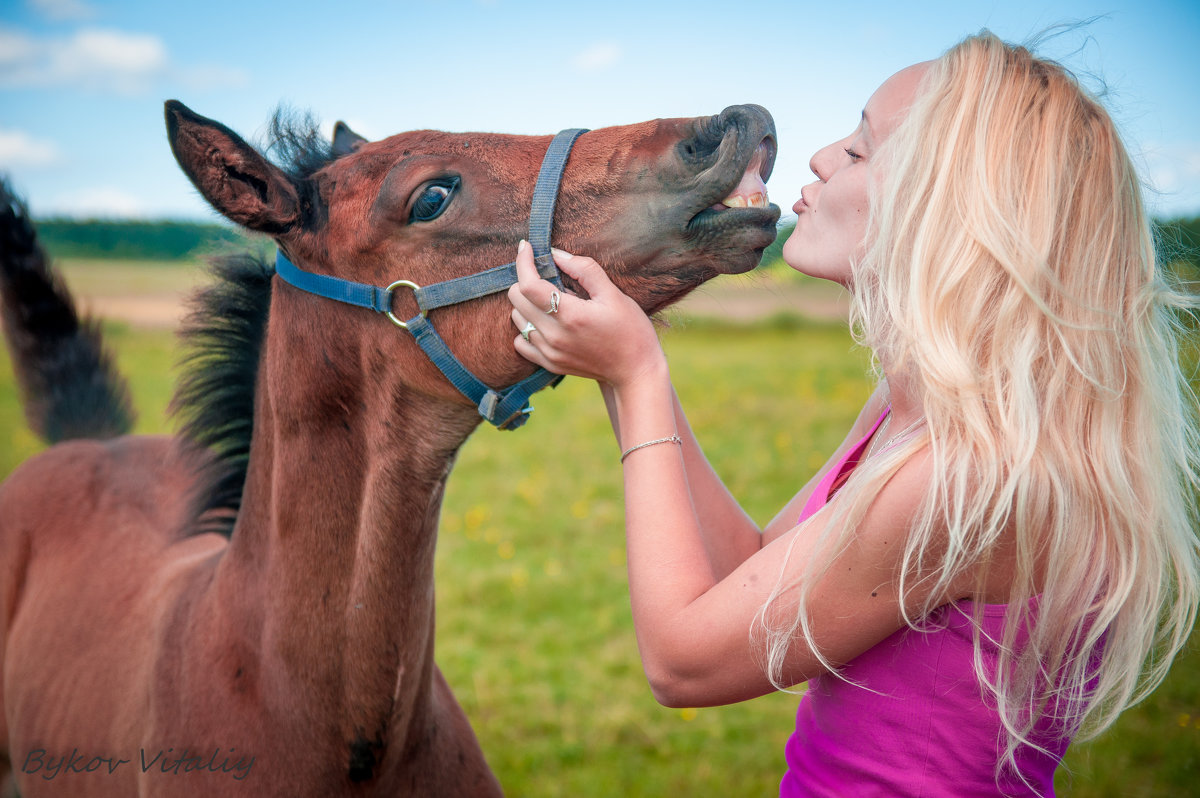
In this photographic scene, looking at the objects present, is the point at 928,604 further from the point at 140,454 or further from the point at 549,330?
the point at 140,454

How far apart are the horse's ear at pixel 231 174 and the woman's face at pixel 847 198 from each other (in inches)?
46.5

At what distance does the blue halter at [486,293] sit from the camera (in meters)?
1.73

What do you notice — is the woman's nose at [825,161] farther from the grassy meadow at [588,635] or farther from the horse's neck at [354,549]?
the horse's neck at [354,549]

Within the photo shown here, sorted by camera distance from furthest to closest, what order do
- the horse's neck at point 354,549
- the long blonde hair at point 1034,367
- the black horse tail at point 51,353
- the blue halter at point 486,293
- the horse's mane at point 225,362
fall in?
the black horse tail at point 51,353 < the horse's mane at point 225,362 < the horse's neck at point 354,549 < the blue halter at point 486,293 < the long blonde hair at point 1034,367

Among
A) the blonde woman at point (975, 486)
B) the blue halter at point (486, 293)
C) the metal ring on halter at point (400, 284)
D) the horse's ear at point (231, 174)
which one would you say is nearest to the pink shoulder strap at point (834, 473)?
the blonde woman at point (975, 486)

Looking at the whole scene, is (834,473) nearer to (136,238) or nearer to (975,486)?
(975,486)

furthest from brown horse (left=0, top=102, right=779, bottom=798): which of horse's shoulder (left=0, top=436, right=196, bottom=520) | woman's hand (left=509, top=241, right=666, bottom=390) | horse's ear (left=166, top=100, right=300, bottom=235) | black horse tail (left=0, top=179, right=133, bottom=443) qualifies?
black horse tail (left=0, top=179, right=133, bottom=443)

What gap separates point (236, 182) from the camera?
179cm

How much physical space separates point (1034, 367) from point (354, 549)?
1.50 meters

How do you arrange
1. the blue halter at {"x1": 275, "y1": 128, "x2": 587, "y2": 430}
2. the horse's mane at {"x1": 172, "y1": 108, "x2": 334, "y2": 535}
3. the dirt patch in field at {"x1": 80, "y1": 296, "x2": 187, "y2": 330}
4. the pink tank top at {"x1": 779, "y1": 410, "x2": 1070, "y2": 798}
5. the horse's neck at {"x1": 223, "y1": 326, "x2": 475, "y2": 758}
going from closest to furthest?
1. the pink tank top at {"x1": 779, "y1": 410, "x2": 1070, "y2": 798}
2. the blue halter at {"x1": 275, "y1": 128, "x2": 587, "y2": 430}
3. the horse's neck at {"x1": 223, "y1": 326, "x2": 475, "y2": 758}
4. the horse's mane at {"x1": 172, "y1": 108, "x2": 334, "y2": 535}
5. the dirt patch in field at {"x1": 80, "y1": 296, "x2": 187, "y2": 330}

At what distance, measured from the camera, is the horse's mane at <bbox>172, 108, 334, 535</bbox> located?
90.1 inches

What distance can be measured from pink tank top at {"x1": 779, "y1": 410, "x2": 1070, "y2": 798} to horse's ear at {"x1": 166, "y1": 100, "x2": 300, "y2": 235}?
160cm

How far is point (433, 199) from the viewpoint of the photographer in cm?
181

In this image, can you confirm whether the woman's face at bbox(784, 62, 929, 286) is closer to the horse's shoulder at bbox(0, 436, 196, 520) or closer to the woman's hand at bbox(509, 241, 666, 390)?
the woman's hand at bbox(509, 241, 666, 390)
